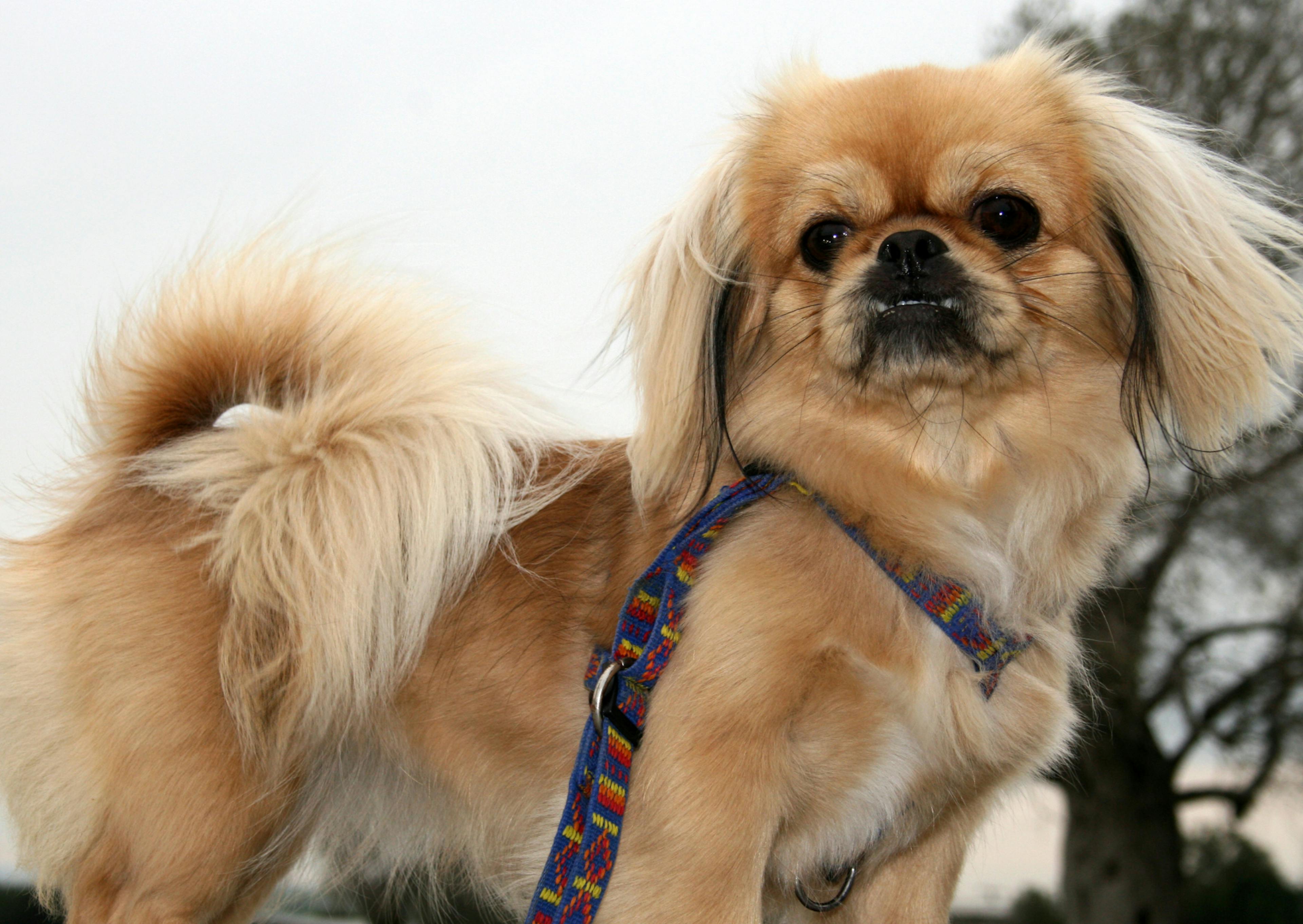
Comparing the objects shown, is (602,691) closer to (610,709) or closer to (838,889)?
(610,709)

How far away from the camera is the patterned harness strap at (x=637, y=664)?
1.48 m

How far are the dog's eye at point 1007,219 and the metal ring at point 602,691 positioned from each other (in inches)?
34.8

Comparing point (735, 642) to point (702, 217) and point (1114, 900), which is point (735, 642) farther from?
point (1114, 900)

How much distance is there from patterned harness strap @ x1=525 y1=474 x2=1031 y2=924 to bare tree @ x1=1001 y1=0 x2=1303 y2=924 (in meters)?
5.89

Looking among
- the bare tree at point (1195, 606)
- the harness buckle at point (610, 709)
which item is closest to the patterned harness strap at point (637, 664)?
the harness buckle at point (610, 709)

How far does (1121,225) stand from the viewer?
1.74 m

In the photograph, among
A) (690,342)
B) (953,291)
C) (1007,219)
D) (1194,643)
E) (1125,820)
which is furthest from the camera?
(1125,820)

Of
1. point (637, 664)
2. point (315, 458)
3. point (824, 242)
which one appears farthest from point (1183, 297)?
point (315, 458)

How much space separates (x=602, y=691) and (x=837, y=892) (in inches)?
25.1

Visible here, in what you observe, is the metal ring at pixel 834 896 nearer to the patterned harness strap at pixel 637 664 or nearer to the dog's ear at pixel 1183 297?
the patterned harness strap at pixel 637 664

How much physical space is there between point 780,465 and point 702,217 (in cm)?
50

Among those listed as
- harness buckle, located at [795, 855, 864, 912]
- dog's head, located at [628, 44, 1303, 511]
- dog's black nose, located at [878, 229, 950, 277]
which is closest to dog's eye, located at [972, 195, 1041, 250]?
dog's head, located at [628, 44, 1303, 511]

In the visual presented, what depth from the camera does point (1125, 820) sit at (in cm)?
764

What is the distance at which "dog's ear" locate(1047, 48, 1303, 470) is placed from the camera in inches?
65.3
